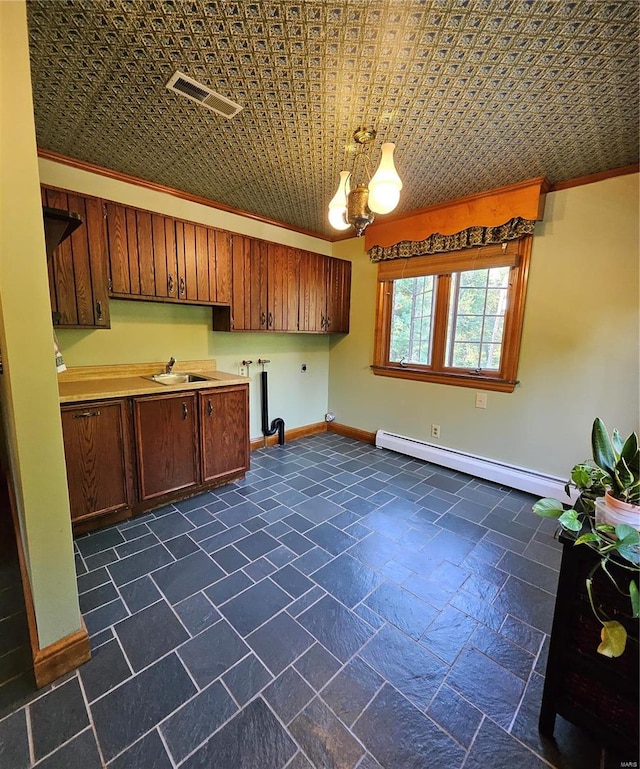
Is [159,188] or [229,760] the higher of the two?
[159,188]

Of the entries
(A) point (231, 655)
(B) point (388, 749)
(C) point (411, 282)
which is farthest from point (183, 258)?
(B) point (388, 749)

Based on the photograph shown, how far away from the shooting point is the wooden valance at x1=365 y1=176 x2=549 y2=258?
104 inches

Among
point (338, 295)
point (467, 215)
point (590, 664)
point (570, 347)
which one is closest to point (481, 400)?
point (570, 347)

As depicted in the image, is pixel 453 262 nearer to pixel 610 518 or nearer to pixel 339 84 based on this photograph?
pixel 339 84

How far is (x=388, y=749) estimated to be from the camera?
1.10m

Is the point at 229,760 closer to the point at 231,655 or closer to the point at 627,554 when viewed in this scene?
the point at 231,655

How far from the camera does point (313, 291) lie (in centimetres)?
378

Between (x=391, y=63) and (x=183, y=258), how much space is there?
199 centimetres

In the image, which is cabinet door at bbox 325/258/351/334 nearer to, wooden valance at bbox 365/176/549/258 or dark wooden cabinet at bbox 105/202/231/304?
wooden valance at bbox 365/176/549/258

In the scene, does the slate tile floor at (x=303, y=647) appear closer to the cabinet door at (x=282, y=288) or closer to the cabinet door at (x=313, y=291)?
the cabinet door at (x=282, y=288)

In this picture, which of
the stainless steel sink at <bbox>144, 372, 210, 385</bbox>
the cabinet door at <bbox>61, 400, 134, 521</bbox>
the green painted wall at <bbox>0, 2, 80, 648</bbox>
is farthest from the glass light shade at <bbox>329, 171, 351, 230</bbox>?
the cabinet door at <bbox>61, 400, 134, 521</bbox>

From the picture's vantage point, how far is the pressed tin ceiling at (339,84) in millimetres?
1276

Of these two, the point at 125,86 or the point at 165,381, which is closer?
the point at 125,86

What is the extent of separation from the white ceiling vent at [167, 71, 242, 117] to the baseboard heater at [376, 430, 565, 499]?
321cm
